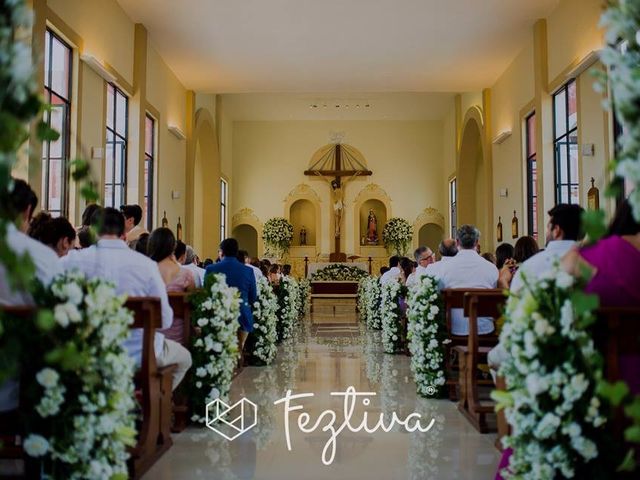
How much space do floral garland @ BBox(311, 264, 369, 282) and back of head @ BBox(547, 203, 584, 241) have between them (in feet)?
49.9

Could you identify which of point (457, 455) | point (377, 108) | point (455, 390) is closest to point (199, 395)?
point (457, 455)

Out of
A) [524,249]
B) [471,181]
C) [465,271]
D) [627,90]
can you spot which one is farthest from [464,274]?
[471,181]

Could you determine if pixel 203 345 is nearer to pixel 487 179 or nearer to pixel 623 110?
pixel 623 110

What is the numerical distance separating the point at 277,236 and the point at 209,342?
55.1 feet

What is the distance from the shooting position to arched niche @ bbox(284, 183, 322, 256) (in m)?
22.7

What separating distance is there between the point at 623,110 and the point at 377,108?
19733 mm

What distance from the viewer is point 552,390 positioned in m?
2.71

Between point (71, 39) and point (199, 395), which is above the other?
point (71, 39)

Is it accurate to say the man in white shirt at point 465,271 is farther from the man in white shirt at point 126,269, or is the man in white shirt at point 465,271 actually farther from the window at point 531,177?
the window at point 531,177

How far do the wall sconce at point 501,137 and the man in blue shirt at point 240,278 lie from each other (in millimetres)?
8258

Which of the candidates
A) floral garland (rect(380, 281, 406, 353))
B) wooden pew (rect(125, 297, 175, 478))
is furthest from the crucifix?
wooden pew (rect(125, 297, 175, 478))

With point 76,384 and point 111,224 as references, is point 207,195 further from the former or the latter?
point 76,384

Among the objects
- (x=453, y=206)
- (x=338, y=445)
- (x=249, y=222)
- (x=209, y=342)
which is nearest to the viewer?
(x=338, y=445)

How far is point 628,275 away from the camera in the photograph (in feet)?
8.96
